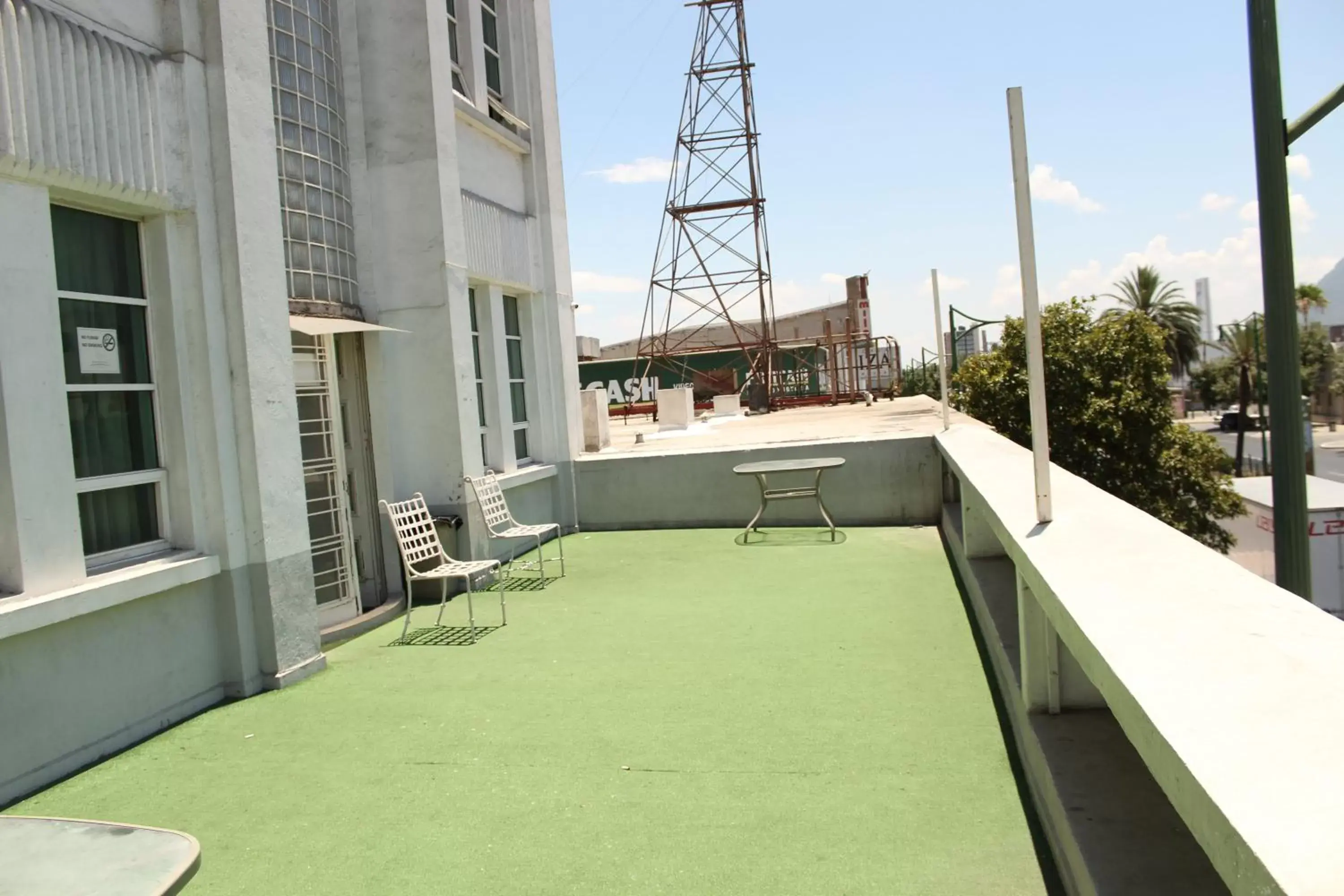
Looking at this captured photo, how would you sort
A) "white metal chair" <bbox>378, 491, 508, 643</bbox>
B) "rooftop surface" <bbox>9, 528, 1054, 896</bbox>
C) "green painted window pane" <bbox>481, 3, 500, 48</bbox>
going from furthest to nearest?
1. "green painted window pane" <bbox>481, 3, 500, 48</bbox>
2. "white metal chair" <bbox>378, 491, 508, 643</bbox>
3. "rooftop surface" <bbox>9, 528, 1054, 896</bbox>

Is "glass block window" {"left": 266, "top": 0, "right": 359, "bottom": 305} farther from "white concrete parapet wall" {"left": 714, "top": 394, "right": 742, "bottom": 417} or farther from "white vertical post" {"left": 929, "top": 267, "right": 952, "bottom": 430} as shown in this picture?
"white concrete parapet wall" {"left": 714, "top": 394, "right": 742, "bottom": 417}

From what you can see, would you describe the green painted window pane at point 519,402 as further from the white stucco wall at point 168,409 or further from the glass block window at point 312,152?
the white stucco wall at point 168,409

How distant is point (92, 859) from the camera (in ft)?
6.22

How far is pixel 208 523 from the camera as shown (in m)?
5.49

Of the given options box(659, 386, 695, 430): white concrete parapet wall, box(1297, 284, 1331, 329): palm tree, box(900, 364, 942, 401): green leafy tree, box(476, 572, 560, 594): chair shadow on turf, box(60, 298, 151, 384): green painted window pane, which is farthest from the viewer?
box(1297, 284, 1331, 329): palm tree

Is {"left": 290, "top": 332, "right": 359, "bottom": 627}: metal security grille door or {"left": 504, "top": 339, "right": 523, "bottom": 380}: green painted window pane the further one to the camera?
{"left": 504, "top": 339, "right": 523, "bottom": 380}: green painted window pane

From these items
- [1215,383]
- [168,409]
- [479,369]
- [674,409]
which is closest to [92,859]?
[168,409]

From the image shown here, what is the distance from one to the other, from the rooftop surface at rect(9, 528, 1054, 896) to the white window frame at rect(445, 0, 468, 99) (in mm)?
5473

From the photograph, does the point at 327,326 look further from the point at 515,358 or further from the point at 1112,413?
the point at 1112,413

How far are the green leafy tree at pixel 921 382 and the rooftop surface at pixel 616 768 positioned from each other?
87.2ft

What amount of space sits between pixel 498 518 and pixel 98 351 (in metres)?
4.00

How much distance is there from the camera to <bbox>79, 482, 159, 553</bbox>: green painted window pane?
16.1ft

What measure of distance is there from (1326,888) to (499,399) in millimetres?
9026

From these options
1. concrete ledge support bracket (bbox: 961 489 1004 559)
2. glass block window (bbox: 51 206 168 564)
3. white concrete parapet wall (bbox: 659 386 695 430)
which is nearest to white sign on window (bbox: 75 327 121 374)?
glass block window (bbox: 51 206 168 564)
